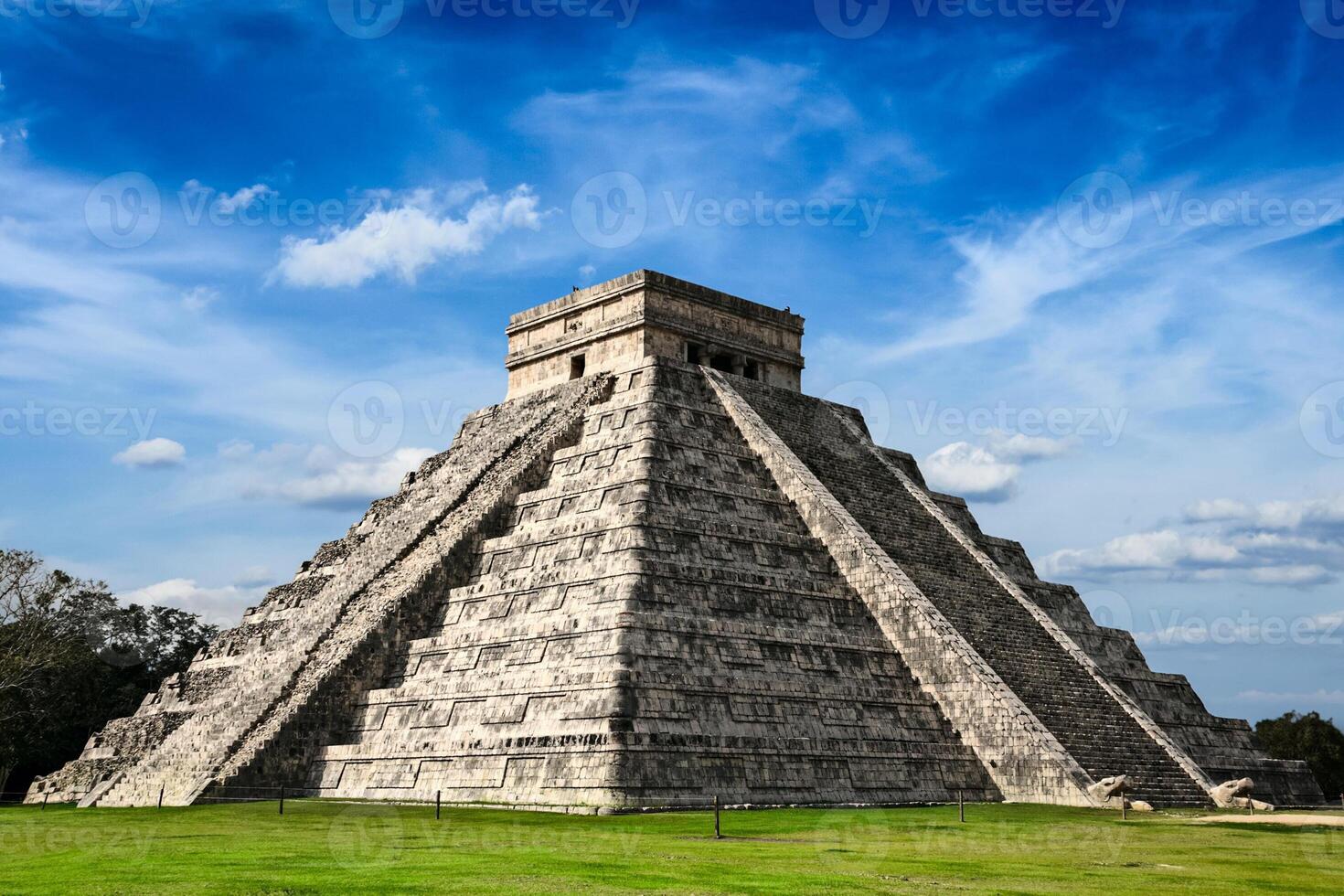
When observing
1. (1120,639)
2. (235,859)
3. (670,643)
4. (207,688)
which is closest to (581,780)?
(670,643)

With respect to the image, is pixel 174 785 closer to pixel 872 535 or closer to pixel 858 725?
pixel 858 725

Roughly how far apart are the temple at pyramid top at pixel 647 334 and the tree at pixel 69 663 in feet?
44.9

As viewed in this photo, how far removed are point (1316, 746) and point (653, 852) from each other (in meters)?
40.5

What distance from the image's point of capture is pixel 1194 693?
110 ft

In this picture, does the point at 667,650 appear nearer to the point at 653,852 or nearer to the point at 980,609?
the point at 653,852

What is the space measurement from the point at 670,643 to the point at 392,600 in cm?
736

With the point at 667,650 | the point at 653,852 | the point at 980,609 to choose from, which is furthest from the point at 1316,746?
the point at 653,852

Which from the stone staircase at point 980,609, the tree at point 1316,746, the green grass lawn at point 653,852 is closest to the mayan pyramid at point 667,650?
the stone staircase at point 980,609

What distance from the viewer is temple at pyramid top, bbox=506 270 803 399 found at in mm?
34500

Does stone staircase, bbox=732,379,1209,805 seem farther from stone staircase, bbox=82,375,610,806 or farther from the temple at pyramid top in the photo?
stone staircase, bbox=82,375,610,806

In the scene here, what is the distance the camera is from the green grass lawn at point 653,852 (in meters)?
12.8

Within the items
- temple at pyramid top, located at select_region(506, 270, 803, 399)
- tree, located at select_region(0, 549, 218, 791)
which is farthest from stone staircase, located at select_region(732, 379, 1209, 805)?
tree, located at select_region(0, 549, 218, 791)

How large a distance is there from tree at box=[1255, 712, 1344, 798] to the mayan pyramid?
1697cm

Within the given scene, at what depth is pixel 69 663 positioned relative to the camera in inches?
1432
